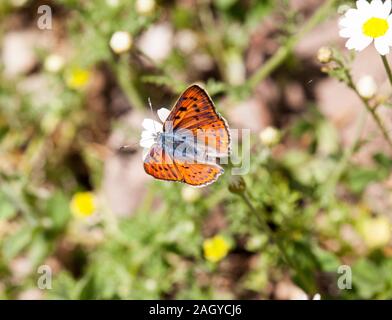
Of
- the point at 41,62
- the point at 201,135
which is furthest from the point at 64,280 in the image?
the point at 41,62

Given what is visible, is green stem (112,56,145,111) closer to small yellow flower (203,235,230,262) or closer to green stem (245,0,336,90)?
green stem (245,0,336,90)

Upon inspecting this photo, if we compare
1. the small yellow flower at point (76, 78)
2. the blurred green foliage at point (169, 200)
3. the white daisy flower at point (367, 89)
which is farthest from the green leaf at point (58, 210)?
the white daisy flower at point (367, 89)

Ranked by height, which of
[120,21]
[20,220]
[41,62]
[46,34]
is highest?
[46,34]

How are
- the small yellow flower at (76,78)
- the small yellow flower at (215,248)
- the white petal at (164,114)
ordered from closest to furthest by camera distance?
the white petal at (164,114), the small yellow flower at (215,248), the small yellow flower at (76,78)

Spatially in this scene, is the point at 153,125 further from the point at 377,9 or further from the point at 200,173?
the point at 377,9

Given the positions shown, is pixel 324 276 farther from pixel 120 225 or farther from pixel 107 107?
pixel 107 107

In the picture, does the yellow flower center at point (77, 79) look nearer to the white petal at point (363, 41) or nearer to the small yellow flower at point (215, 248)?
the small yellow flower at point (215, 248)

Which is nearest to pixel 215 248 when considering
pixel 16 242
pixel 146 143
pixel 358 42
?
pixel 146 143
